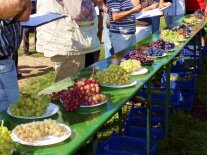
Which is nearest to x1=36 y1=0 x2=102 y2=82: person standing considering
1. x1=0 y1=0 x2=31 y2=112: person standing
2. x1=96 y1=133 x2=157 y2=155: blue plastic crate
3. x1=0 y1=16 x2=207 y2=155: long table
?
x1=0 y1=16 x2=207 y2=155: long table

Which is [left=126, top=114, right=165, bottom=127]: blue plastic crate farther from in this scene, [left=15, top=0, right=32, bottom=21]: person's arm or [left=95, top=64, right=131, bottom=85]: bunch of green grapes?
[left=15, top=0, right=32, bottom=21]: person's arm

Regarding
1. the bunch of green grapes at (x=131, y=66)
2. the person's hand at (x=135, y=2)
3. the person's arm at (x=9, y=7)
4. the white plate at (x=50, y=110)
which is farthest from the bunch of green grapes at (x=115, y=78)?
the person's hand at (x=135, y=2)

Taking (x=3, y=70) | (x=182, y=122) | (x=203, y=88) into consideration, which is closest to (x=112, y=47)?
(x=182, y=122)

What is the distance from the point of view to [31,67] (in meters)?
7.84

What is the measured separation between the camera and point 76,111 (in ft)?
7.52

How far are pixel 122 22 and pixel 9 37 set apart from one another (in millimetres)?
2253

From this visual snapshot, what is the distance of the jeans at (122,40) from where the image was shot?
4668 millimetres

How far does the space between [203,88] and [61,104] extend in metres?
4.10

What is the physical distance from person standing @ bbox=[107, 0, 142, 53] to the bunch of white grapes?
2708 millimetres

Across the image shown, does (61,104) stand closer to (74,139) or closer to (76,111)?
Answer: (76,111)

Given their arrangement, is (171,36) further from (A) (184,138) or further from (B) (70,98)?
(B) (70,98)

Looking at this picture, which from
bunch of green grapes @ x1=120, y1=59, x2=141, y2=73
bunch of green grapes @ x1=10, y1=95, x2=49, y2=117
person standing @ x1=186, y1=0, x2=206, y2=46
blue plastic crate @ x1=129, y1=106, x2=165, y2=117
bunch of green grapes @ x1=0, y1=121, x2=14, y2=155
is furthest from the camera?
person standing @ x1=186, y1=0, x2=206, y2=46

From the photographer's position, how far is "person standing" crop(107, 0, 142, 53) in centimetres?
440

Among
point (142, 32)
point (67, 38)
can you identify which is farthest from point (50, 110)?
point (142, 32)
